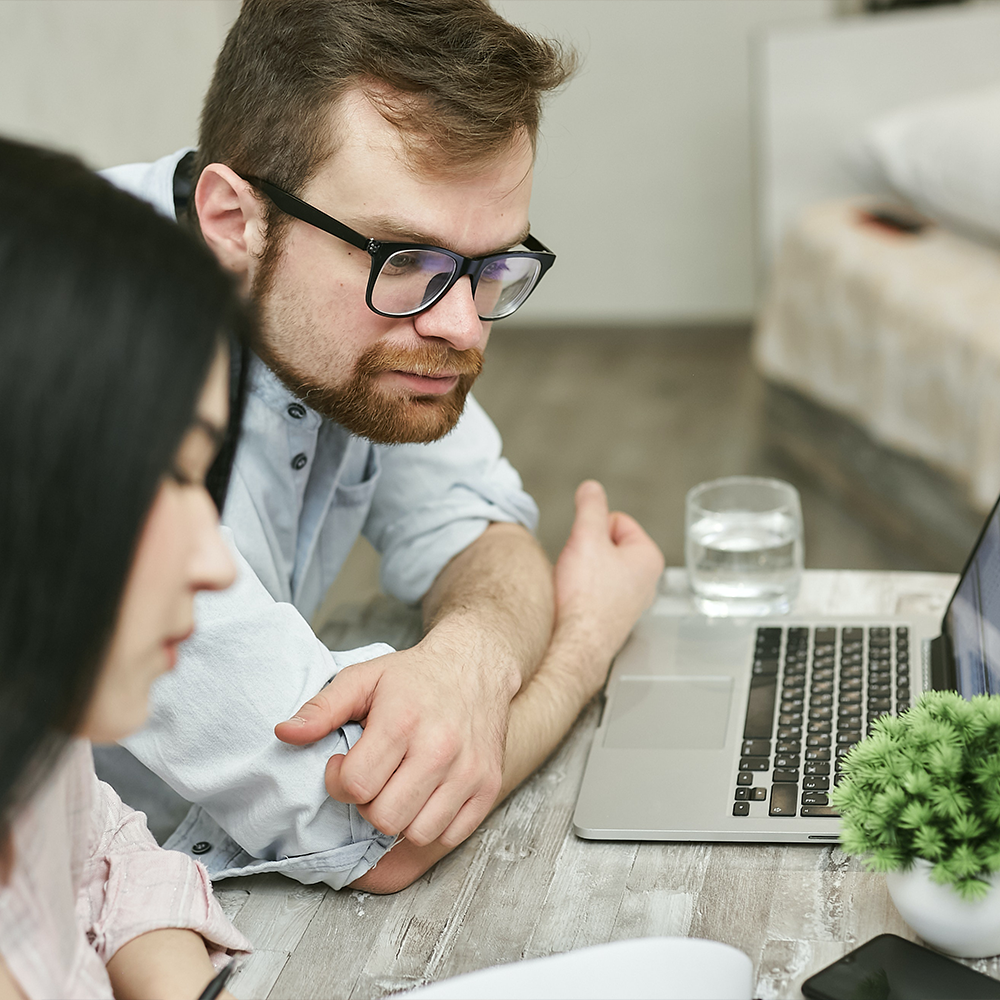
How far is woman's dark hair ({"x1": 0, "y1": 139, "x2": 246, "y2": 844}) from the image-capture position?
15.9 inches

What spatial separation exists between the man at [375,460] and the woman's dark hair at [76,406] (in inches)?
12.4

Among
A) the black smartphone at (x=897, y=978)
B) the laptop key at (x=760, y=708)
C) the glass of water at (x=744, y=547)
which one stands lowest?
the glass of water at (x=744, y=547)

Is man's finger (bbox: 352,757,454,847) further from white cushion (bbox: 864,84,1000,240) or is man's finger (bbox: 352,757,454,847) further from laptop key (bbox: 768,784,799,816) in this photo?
white cushion (bbox: 864,84,1000,240)

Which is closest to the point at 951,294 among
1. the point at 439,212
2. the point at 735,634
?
the point at 735,634

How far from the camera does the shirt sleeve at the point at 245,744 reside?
2.46 feet

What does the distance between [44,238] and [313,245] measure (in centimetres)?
53

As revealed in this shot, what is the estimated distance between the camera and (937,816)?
59 centimetres

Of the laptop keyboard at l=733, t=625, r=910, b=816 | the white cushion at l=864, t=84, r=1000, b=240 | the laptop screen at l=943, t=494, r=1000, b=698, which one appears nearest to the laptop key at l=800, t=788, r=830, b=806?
the laptop keyboard at l=733, t=625, r=910, b=816

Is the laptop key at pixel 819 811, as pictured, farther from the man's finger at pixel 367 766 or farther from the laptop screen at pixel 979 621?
the man's finger at pixel 367 766

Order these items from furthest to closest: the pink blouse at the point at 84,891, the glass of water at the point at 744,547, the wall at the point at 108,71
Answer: the wall at the point at 108,71 < the glass of water at the point at 744,547 < the pink blouse at the point at 84,891

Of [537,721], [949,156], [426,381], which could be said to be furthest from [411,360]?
[949,156]

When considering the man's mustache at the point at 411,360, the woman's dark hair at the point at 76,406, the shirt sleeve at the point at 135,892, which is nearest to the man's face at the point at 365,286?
the man's mustache at the point at 411,360

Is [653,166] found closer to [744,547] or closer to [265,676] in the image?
[744,547]

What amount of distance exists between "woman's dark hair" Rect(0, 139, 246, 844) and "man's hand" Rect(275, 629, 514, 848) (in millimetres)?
316
